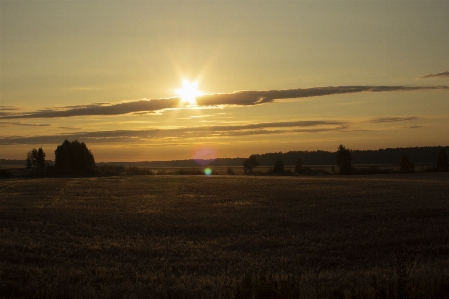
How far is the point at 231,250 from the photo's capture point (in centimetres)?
1745

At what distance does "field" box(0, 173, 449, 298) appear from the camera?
1006 cm

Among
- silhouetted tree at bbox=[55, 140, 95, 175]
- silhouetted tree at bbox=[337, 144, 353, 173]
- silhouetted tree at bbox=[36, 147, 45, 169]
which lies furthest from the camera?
silhouetted tree at bbox=[36, 147, 45, 169]

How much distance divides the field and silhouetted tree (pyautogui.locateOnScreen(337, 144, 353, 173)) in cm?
7798

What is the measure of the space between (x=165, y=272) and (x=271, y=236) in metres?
7.85

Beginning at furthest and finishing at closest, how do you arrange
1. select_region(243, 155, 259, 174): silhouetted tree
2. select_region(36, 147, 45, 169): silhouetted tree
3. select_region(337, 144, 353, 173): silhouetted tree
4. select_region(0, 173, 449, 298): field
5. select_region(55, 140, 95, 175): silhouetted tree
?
1. select_region(243, 155, 259, 174): silhouetted tree
2. select_region(36, 147, 45, 169): silhouetted tree
3. select_region(55, 140, 95, 175): silhouetted tree
4. select_region(337, 144, 353, 173): silhouetted tree
5. select_region(0, 173, 449, 298): field

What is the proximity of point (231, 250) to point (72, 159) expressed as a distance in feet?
339

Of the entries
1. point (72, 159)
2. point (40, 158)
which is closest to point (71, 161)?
point (72, 159)

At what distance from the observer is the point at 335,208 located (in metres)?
28.6

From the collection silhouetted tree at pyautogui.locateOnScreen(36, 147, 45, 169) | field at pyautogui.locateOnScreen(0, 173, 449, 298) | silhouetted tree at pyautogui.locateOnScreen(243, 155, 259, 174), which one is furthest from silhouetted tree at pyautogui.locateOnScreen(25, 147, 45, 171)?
field at pyautogui.locateOnScreen(0, 173, 449, 298)

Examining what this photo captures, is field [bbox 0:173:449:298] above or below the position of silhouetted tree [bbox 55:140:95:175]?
below

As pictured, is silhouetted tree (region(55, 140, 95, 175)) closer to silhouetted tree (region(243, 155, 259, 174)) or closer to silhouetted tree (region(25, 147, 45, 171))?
silhouetted tree (region(25, 147, 45, 171))

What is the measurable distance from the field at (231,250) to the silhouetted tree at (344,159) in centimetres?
7798

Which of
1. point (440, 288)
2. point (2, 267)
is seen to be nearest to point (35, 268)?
point (2, 267)

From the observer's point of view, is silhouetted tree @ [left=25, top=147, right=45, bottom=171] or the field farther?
silhouetted tree @ [left=25, top=147, right=45, bottom=171]
